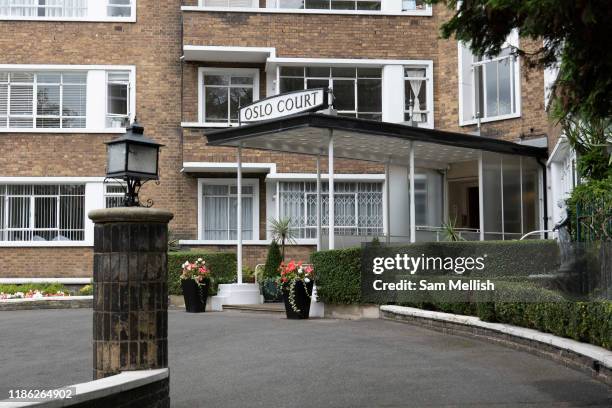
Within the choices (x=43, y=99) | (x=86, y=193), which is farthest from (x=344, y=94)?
(x=43, y=99)

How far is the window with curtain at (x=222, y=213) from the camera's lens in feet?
83.1

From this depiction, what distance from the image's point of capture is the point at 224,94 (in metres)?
25.6

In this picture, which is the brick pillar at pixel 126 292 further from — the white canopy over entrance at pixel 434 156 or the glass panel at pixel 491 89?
the glass panel at pixel 491 89

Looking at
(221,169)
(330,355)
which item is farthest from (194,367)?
(221,169)

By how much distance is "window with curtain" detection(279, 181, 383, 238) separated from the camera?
81.4ft

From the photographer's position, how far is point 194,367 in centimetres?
1161

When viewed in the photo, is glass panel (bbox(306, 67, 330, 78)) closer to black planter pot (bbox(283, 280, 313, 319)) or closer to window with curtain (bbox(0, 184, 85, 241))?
window with curtain (bbox(0, 184, 85, 241))

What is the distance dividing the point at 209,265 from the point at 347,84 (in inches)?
281

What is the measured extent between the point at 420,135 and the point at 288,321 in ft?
16.8

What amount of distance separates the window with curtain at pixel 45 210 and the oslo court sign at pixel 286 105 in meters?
7.61

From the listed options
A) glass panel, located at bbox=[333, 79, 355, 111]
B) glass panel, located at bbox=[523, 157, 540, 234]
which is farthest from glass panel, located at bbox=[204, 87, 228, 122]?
glass panel, located at bbox=[523, 157, 540, 234]

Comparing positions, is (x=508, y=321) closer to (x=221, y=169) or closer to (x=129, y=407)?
(x=129, y=407)

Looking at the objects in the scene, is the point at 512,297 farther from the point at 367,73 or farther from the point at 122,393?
the point at 367,73

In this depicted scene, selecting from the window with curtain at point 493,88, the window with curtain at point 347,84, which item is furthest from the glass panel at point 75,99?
the window with curtain at point 493,88
